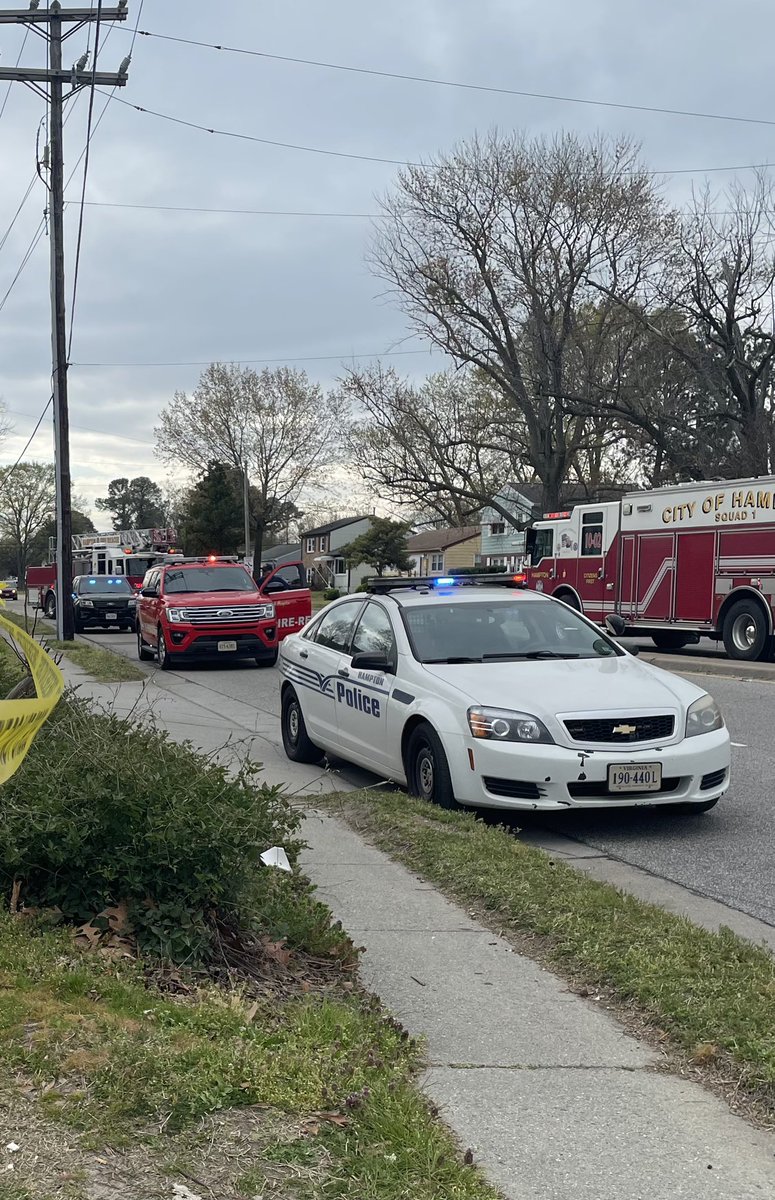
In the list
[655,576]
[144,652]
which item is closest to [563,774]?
[144,652]

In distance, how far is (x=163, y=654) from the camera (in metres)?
19.8

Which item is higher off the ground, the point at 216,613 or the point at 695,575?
the point at 695,575

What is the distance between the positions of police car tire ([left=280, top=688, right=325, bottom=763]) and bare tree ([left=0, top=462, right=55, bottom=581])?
9268 centimetres

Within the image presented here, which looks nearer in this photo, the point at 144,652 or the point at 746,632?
the point at 746,632

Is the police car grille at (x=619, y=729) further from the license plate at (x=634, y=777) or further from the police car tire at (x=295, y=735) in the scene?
the police car tire at (x=295, y=735)

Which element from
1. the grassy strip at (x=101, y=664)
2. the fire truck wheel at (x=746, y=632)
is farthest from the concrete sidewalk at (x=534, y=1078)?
the fire truck wheel at (x=746, y=632)

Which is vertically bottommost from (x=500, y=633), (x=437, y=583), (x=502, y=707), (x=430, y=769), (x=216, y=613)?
(x=430, y=769)

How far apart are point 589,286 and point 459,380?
29.0 feet

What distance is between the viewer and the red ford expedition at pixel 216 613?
19.4 meters

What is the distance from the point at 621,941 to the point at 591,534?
2062 centimetres

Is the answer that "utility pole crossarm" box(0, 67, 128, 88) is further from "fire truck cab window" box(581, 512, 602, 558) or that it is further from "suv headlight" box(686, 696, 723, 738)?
"suv headlight" box(686, 696, 723, 738)

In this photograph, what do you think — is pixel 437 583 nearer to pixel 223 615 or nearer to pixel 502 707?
pixel 502 707

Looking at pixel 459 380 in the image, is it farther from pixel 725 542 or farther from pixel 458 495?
pixel 725 542

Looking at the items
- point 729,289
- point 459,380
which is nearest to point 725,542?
point 729,289
